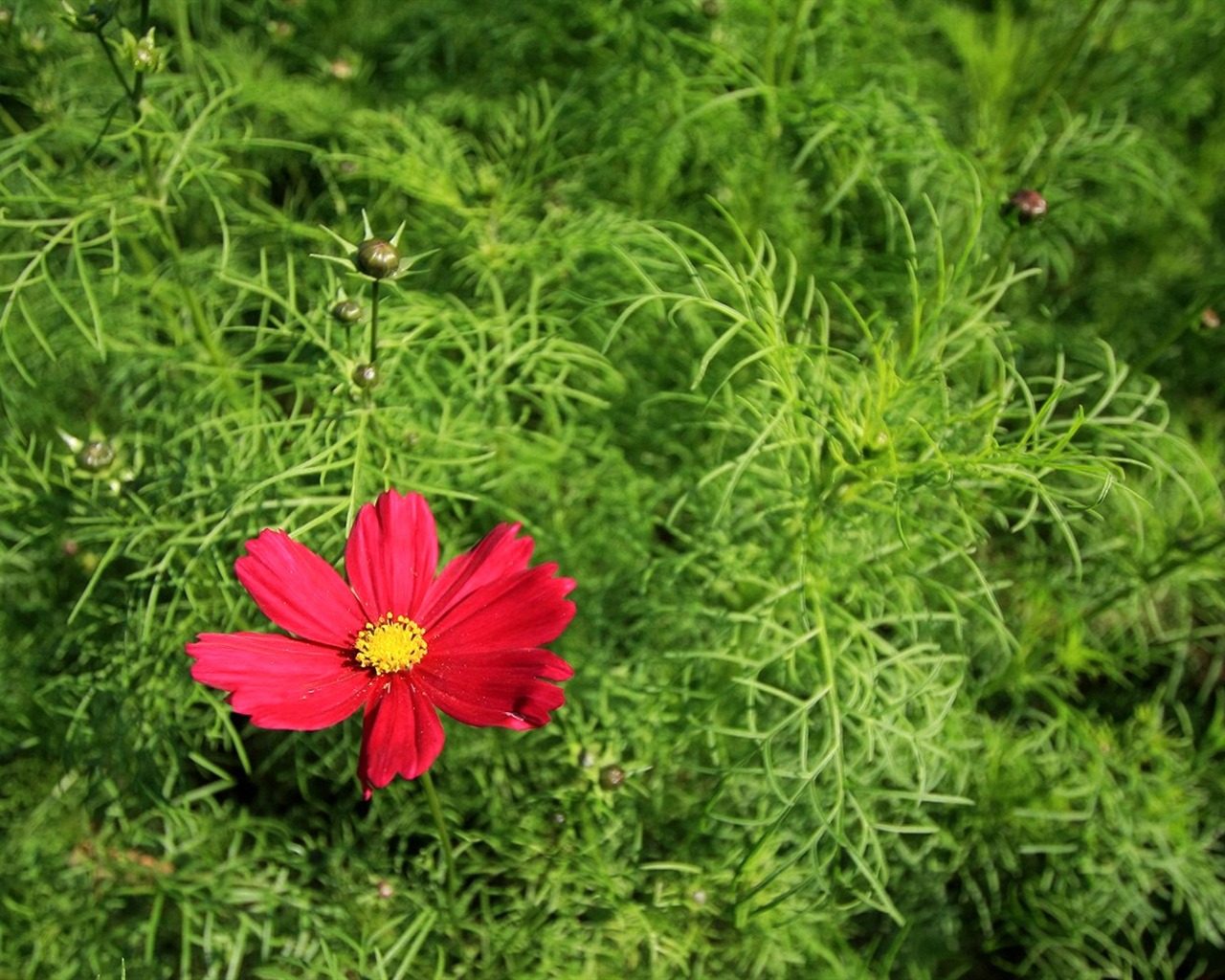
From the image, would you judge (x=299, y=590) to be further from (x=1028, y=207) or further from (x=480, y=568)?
(x=1028, y=207)

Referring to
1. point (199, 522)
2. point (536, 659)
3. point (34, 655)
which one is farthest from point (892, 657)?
point (34, 655)

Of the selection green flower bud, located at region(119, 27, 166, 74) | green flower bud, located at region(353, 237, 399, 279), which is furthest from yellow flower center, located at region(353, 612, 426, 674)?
green flower bud, located at region(119, 27, 166, 74)

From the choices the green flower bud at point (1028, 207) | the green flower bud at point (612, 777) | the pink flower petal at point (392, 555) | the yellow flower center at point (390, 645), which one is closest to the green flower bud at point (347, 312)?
the pink flower petal at point (392, 555)

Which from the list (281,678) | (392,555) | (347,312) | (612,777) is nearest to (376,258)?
(347,312)

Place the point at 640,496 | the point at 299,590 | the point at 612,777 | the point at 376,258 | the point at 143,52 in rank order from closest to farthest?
the point at 376,258 → the point at 299,590 → the point at 143,52 → the point at 612,777 → the point at 640,496

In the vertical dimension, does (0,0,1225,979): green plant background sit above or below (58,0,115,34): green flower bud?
below

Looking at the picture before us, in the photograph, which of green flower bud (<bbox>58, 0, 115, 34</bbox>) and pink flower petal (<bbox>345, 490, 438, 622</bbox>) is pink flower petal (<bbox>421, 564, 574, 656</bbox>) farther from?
green flower bud (<bbox>58, 0, 115, 34</bbox>)

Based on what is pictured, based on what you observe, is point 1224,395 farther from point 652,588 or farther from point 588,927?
point 588,927
